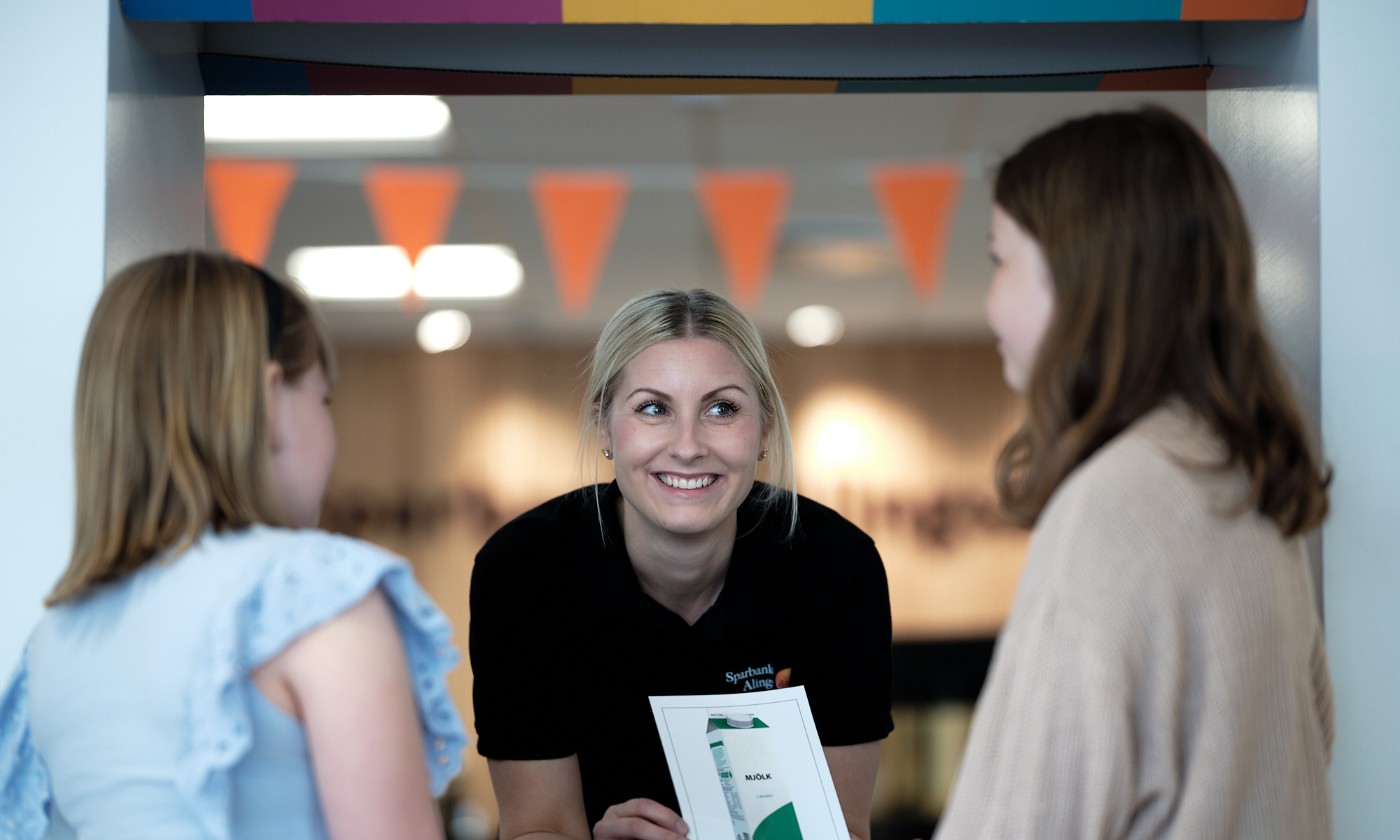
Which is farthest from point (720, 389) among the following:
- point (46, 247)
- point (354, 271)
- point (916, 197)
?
point (354, 271)

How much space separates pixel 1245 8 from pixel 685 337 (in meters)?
0.77

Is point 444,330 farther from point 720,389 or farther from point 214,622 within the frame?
point 214,622

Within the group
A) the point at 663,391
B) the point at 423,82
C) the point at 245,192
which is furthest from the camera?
the point at 245,192

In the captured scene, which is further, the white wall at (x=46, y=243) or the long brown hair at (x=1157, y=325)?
the white wall at (x=46, y=243)

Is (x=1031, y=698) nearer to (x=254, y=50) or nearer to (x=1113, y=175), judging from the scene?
(x=1113, y=175)

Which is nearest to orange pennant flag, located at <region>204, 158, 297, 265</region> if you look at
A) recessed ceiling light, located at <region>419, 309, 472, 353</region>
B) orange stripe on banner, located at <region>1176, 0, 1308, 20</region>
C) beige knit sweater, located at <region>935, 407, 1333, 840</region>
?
recessed ceiling light, located at <region>419, 309, 472, 353</region>

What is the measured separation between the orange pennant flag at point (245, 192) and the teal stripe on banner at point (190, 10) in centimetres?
169

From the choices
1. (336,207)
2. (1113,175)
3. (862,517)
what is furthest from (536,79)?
(862,517)

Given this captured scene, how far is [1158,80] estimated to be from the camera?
143 cm

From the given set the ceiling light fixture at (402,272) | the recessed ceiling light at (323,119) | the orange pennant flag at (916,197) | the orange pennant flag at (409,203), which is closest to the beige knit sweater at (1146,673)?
the orange pennant flag at (916,197)

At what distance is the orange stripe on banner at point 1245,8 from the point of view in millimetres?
1227

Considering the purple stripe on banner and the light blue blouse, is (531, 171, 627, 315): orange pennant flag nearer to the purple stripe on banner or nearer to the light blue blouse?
the purple stripe on banner

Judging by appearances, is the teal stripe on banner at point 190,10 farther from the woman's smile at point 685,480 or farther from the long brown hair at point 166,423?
the woman's smile at point 685,480

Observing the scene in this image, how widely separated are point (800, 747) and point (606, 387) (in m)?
0.58
